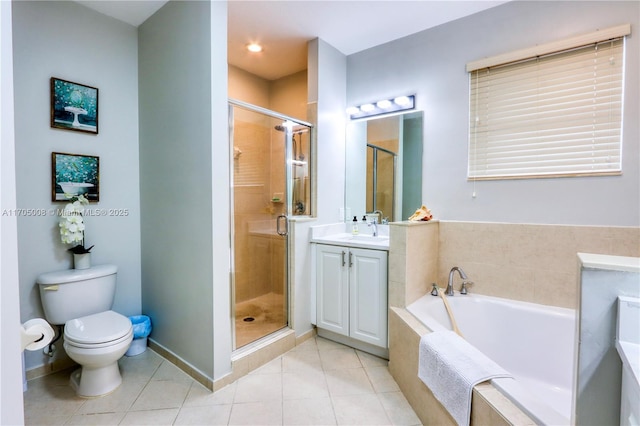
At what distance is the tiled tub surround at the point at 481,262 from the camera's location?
1817mm

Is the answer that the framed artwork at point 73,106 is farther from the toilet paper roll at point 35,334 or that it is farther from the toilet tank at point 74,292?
the toilet paper roll at point 35,334

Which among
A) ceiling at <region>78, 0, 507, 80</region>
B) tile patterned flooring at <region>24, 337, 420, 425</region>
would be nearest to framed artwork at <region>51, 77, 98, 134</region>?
ceiling at <region>78, 0, 507, 80</region>

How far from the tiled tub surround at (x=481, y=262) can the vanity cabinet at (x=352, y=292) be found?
128 mm

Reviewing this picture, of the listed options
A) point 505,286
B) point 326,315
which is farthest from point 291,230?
point 505,286

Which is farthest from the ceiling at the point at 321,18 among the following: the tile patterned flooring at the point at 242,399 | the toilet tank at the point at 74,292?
the tile patterned flooring at the point at 242,399

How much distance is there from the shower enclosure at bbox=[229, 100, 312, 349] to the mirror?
1.75ft

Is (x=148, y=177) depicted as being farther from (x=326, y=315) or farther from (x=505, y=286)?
(x=505, y=286)

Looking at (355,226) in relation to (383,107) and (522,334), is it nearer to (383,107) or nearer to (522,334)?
(383,107)

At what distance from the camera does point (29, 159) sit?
1976mm

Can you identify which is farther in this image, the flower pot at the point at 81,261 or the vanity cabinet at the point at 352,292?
the vanity cabinet at the point at 352,292

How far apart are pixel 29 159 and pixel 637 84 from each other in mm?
3944

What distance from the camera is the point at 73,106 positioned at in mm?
2139

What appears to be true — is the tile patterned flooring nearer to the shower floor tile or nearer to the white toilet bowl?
the white toilet bowl

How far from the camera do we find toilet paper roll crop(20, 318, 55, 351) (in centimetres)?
74
